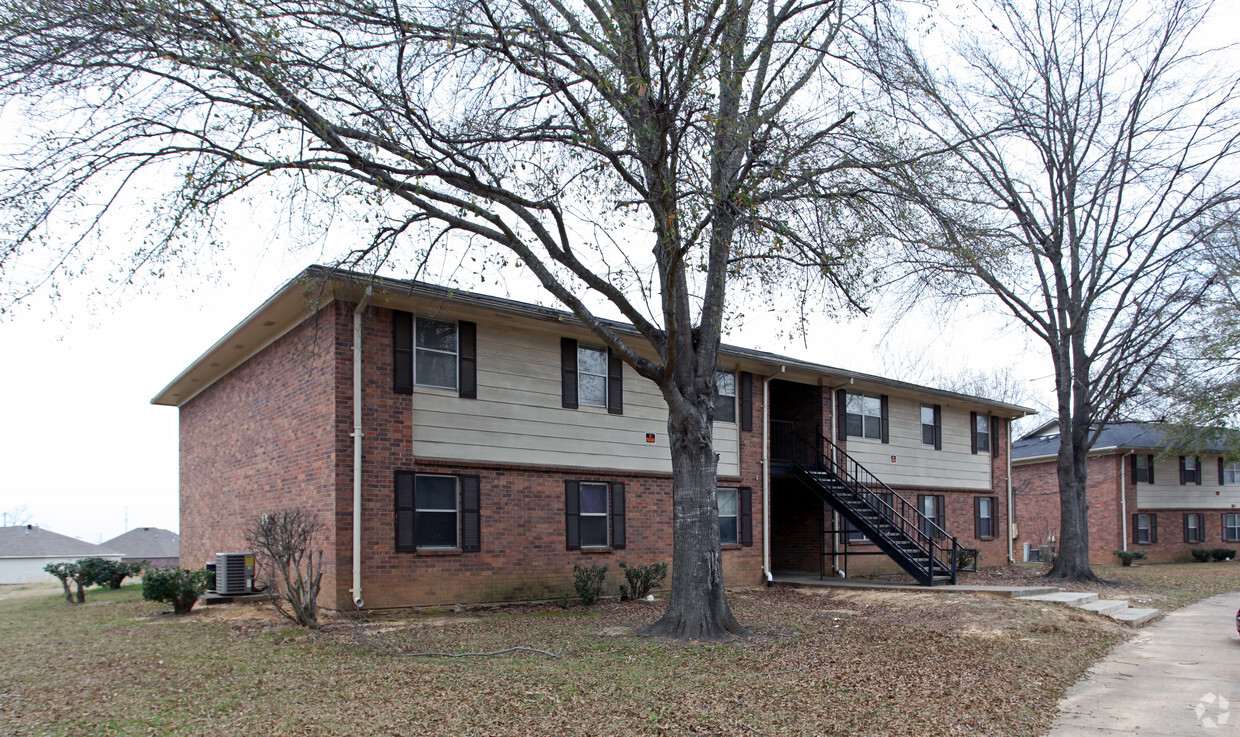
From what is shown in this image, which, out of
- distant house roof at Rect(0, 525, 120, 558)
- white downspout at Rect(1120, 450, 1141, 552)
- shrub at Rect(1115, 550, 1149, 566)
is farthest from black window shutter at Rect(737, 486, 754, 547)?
distant house roof at Rect(0, 525, 120, 558)

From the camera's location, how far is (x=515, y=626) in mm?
11719

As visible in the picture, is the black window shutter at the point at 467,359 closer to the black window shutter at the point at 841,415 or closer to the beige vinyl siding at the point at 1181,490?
the black window shutter at the point at 841,415

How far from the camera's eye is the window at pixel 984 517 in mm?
25436

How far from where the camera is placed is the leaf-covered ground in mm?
6539

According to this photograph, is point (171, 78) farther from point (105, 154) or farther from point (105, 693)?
point (105, 693)

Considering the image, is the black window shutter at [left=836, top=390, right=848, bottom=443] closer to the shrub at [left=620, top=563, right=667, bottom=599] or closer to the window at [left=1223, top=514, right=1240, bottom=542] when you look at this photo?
the shrub at [left=620, top=563, right=667, bottom=599]

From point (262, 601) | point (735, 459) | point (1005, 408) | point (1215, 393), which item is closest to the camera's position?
point (262, 601)

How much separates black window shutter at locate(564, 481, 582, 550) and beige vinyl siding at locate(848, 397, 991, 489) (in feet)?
29.2

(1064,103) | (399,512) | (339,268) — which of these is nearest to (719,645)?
(399,512)

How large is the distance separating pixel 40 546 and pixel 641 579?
37.3 metres

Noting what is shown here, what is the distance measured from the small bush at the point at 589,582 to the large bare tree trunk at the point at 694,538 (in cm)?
355

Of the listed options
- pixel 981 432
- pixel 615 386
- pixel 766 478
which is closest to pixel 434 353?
pixel 615 386

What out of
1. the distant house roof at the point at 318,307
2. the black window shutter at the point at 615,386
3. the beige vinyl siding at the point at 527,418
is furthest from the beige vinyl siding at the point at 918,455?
the black window shutter at the point at 615,386

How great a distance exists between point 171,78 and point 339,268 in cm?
296
